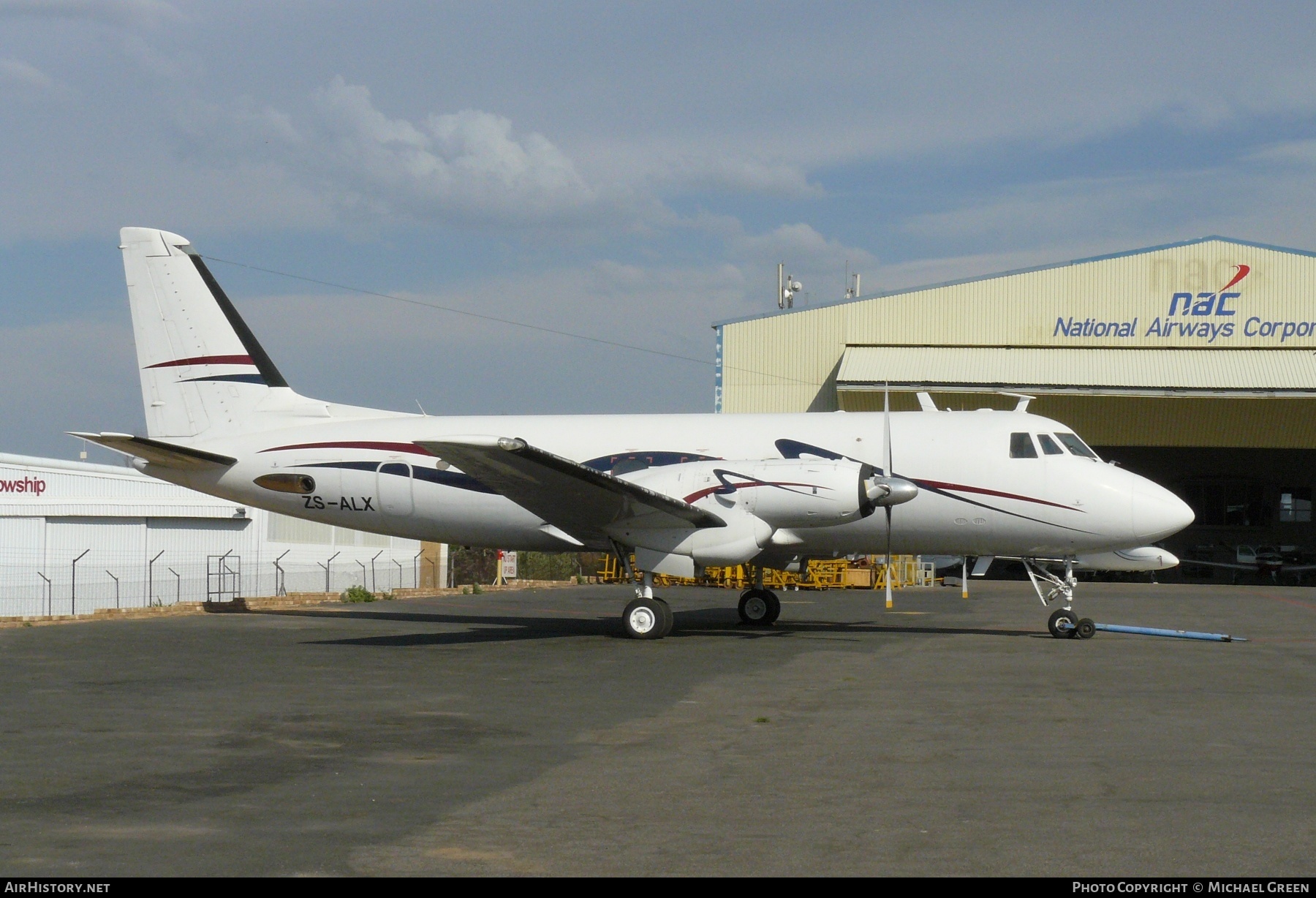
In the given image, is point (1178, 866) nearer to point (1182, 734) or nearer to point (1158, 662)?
point (1182, 734)

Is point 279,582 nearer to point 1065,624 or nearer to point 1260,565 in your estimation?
point 1065,624

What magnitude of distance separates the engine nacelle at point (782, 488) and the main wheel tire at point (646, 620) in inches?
68.4

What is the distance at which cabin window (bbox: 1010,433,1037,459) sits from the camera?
725 inches

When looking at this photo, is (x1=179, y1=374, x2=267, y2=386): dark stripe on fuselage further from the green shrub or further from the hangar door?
the hangar door

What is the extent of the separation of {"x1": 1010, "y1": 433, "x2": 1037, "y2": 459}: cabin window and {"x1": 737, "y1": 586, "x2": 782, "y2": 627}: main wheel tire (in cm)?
497

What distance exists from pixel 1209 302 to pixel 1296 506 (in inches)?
897

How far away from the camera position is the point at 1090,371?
132ft

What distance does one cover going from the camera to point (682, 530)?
707 inches

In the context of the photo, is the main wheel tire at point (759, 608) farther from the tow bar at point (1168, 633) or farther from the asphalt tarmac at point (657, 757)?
the tow bar at point (1168, 633)

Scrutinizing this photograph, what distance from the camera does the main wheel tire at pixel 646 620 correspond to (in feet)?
59.4

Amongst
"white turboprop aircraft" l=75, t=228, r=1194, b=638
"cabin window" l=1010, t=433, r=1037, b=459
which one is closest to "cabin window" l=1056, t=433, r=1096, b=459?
"white turboprop aircraft" l=75, t=228, r=1194, b=638

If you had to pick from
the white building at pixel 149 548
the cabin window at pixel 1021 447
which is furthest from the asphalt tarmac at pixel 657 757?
the white building at pixel 149 548
